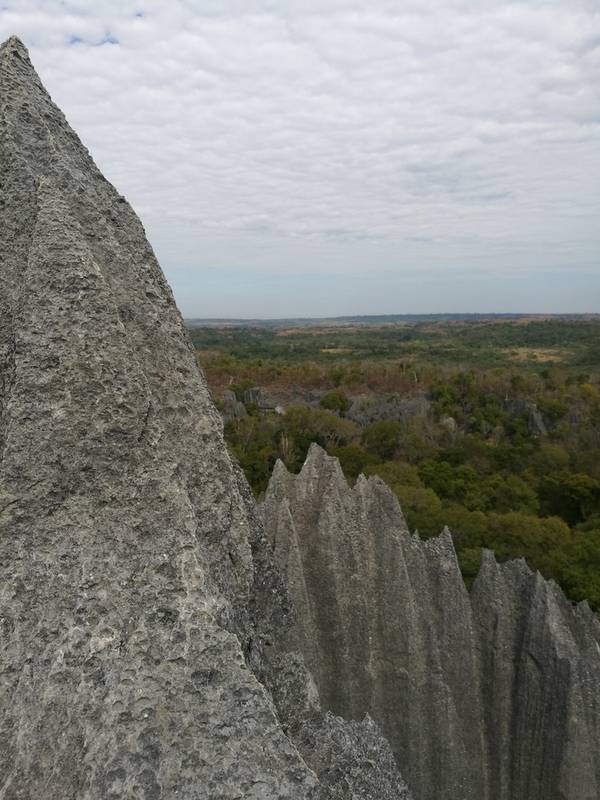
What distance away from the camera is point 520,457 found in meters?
36.7

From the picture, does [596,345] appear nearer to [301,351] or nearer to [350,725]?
Result: [301,351]

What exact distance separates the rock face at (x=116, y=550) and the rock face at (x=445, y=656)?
356 inches

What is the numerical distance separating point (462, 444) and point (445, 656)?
89.9 ft

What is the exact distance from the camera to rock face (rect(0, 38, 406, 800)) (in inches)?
91.3

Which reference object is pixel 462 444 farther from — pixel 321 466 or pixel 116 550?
pixel 116 550

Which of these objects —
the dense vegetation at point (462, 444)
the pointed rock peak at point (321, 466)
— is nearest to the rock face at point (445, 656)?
the pointed rock peak at point (321, 466)

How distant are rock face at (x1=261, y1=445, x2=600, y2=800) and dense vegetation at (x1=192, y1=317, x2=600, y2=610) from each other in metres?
8.32

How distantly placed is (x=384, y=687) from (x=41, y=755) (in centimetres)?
1117

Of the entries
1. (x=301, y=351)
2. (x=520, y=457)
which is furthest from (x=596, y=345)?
(x=520, y=457)

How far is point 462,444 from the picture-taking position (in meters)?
38.7

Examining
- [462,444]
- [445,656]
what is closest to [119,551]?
[445,656]

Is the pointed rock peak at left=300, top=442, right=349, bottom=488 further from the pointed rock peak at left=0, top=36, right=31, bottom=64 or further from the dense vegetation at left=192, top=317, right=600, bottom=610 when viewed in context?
the pointed rock peak at left=0, top=36, right=31, bottom=64

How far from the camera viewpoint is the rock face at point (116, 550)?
7.61 feet

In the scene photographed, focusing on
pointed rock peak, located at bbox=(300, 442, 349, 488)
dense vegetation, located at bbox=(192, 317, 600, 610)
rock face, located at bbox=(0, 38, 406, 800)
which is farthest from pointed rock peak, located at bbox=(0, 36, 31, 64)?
dense vegetation, located at bbox=(192, 317, 600, 610)
